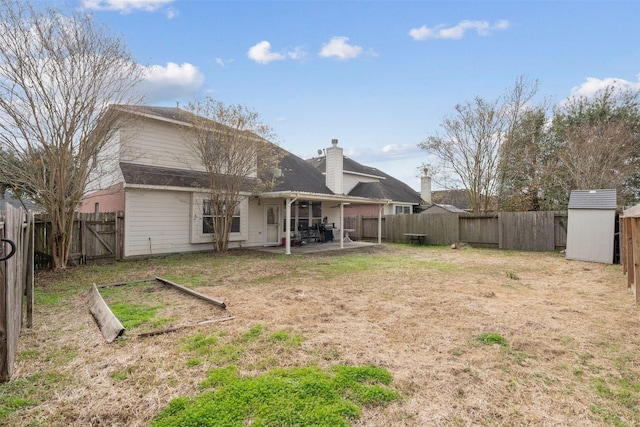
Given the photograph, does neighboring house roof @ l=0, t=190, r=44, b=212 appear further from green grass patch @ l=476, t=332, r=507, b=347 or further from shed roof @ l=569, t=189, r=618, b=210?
shed roof @ l=569, t=189, r=618, b=210

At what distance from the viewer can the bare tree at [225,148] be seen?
422 inches

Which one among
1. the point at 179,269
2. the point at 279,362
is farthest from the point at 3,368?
the point at 179,269

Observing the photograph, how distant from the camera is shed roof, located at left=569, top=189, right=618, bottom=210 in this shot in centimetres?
1015

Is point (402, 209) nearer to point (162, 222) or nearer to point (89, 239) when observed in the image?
point (162, 222)

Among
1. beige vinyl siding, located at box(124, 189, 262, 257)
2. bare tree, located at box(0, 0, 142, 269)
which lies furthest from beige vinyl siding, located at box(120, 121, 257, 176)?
bare tree, located at box(0, 0, 142, 269)

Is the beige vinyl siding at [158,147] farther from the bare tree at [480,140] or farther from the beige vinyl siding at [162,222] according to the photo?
the bare tree at [480,140]

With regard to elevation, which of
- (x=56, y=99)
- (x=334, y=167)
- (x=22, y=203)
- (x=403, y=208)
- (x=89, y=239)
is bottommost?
(x=89, y=239)

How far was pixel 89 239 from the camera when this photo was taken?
9.44 m

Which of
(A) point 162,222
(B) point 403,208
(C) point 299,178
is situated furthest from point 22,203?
(B) point 403,208

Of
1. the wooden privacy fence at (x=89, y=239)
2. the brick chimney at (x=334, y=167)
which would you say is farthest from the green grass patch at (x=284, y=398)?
the brick chimney at (x=334, y=167)

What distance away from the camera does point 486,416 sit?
2332 mm

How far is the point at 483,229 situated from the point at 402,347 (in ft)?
41.5

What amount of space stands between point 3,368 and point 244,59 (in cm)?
1101

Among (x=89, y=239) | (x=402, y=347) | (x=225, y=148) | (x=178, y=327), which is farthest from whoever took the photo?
(x=225, y=148)
